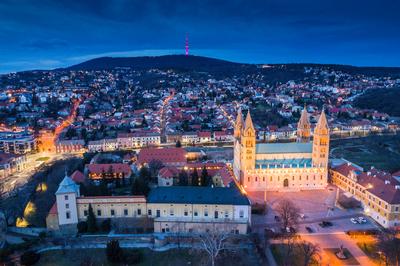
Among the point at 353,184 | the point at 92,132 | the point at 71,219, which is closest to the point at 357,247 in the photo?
the point at 353,184

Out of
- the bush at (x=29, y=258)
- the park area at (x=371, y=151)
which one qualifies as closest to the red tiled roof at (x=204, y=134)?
the park area at (x=371, y=151)

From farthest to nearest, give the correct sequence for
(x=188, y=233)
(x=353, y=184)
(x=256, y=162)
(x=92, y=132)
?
(x=92, y=132) → (x=256, y=162) → (x=353, y=184) → (x=188, y=233)

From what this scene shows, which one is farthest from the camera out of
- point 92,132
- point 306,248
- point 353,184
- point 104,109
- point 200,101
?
point 200,101

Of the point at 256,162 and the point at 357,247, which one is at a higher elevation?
the point at 256,162

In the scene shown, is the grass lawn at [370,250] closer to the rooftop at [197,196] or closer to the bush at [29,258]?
the rooftop at [197,196]

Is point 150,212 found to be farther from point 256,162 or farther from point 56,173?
point 56,173

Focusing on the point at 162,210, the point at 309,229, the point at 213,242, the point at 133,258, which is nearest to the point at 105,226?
the point at 162,210
